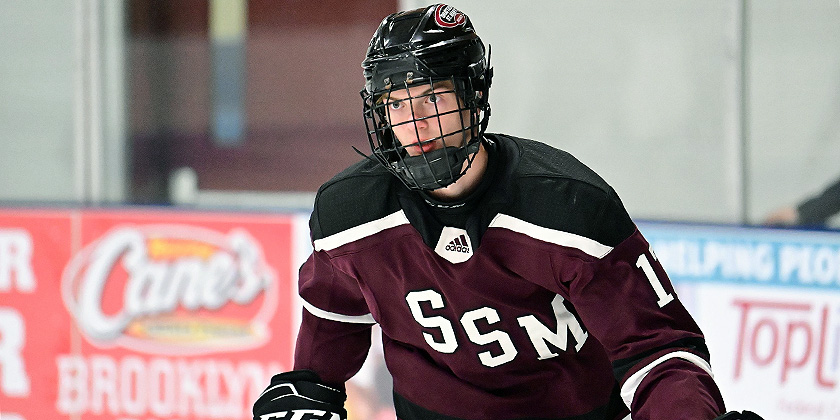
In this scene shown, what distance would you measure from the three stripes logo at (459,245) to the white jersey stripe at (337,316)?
306 millimetres

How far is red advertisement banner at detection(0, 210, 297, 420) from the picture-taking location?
11.3 ft

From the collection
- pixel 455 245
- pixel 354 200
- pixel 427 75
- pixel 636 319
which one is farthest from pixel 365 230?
pixel 636 319

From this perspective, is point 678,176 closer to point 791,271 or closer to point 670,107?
point 670,107

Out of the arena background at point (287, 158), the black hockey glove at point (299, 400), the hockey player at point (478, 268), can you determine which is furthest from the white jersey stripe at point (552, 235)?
the arena background at point (287, 158)

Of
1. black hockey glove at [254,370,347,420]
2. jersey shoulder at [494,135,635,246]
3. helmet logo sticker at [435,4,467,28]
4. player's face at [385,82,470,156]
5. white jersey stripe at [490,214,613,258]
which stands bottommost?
black hockey glove at [254,370,347,420]

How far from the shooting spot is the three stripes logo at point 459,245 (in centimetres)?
156

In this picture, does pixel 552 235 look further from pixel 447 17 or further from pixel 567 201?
pixel 447 17

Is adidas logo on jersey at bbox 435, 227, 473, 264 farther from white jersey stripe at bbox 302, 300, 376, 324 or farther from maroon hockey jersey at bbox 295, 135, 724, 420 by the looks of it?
white jersey stripe at bbox 302, 300, 376, 324

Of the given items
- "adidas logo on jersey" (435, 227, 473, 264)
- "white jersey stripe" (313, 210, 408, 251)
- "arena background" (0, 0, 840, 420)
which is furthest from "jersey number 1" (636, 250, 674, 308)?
"arena background" (0, 0, 840, 420)

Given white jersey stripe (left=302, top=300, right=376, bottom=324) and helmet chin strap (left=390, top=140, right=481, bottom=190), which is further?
white jersey stripe (left=302, top=300, right=376, bottom=324)

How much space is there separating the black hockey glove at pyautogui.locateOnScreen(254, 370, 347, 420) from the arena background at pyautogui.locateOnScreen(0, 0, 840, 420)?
1460mm

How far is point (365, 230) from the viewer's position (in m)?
1.65

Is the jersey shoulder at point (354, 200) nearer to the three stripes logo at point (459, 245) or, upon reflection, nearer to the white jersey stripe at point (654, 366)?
the three stripes logo at point (459, 245)

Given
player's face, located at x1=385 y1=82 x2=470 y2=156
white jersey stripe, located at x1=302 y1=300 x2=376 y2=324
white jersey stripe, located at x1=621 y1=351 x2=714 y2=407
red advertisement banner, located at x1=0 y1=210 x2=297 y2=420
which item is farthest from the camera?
red advertisement banner, located at x1=0 y1=210 x2=297 y2=420
